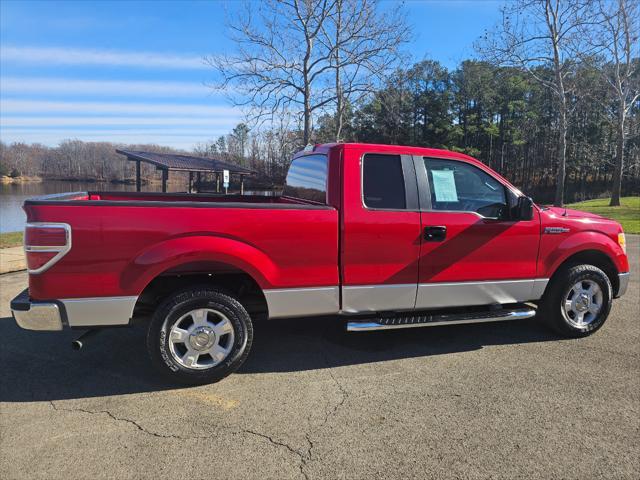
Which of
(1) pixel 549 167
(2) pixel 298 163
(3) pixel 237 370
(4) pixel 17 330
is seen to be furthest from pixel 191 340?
(1) pixel 549 167

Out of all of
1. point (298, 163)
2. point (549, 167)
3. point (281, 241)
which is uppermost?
point (549, 167)

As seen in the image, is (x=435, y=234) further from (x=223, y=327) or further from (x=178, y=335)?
(x=178, y=335)

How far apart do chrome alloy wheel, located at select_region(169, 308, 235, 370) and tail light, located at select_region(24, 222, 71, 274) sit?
3.27 feet

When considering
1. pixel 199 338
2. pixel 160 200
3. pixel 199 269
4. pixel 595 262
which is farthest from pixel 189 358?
pixel 595 262

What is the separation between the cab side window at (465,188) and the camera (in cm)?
431

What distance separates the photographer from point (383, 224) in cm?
397

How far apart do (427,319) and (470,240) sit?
0.86 metres

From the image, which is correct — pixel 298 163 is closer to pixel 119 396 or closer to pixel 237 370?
pixel 237 370

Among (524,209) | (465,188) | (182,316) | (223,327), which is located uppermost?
(465,188)

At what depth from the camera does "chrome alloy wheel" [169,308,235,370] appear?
11.8ft

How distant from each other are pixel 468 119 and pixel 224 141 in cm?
6022

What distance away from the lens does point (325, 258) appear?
12.7 feet

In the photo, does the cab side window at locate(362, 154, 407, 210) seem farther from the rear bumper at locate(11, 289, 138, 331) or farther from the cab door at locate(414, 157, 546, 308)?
the rear bumper at locate(11, 289, 138, 331)

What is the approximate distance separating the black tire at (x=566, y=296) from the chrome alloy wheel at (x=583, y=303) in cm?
2
